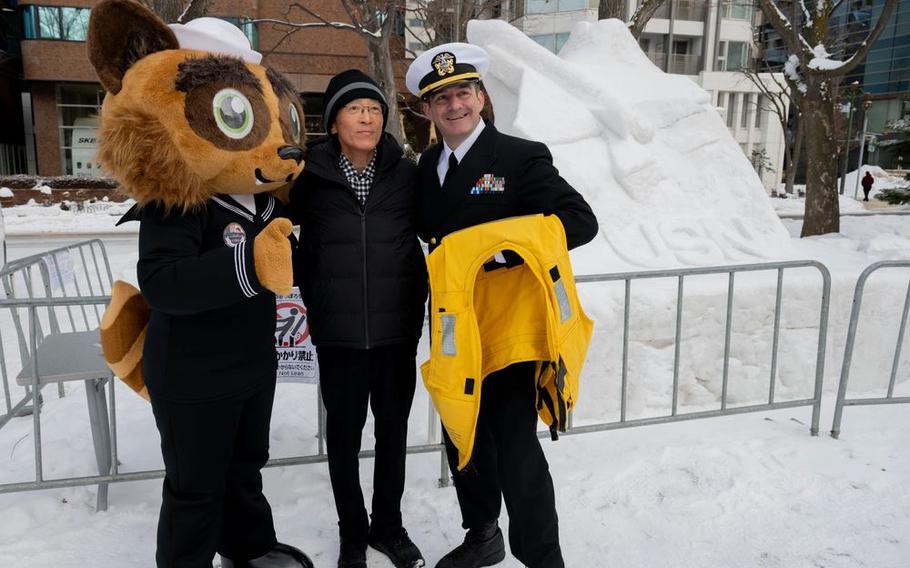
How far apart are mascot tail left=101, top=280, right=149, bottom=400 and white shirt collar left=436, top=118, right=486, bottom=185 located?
1154mm

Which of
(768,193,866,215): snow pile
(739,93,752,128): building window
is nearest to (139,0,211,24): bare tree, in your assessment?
(768,193,866,215): snow pile

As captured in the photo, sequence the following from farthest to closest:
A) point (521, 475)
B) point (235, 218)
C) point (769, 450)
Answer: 1. point (769, 450)
2. point (521, 475)
3. point (235, 218)

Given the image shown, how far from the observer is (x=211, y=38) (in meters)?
2.16

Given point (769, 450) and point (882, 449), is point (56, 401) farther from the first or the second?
point (882, 449)

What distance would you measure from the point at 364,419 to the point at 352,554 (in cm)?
56

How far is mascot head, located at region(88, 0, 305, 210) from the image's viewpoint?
1.96 meters

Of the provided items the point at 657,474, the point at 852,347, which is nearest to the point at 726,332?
the point at 852,347

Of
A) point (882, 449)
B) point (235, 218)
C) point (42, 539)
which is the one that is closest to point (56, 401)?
point (42, 539)

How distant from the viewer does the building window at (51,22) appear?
23141 mm

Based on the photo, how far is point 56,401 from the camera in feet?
15.2

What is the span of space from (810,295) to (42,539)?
514 centimetres

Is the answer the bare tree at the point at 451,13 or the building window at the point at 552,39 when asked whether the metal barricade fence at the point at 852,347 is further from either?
the building window at the point at 552,39

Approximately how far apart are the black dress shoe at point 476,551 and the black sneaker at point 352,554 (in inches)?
12.4

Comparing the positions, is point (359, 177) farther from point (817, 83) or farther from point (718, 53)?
point (718, 53)
